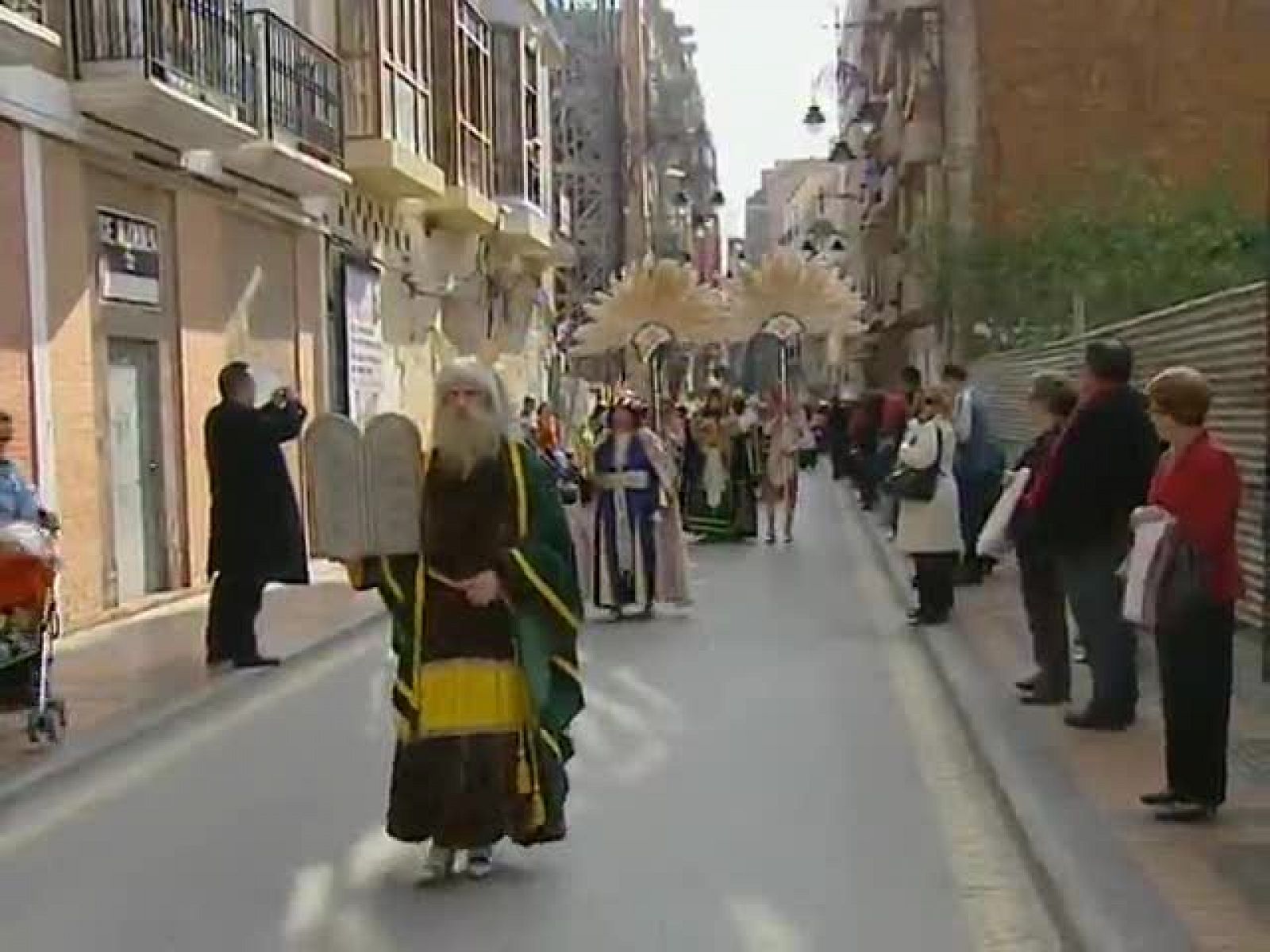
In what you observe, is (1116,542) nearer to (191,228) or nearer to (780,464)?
(191,228)

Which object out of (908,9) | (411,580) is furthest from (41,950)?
(908,9)

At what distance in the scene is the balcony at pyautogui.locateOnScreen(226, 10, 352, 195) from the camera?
19469 millimetres

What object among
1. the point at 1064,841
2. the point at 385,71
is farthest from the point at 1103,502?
the point at 385,71

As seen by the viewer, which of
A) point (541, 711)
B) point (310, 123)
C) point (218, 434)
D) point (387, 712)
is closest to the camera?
point (541, 711)

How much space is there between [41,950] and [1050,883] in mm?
3252

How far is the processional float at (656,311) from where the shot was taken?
2833 centimetres

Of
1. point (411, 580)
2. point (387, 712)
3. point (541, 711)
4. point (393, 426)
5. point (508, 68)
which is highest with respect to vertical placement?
point (508, 68)

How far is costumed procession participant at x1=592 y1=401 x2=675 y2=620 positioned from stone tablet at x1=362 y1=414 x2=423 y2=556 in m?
8.38

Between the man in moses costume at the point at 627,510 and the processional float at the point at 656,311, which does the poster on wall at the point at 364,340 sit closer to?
the processional float at the point at 656,311

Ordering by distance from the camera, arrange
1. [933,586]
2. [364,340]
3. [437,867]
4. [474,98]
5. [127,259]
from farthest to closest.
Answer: [474,98] < [364,340] < [127,259] < [933,586] < [437,867]

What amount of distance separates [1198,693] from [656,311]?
21.7 metres

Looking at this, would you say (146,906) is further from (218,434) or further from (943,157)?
(943,157)

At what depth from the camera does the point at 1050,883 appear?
6430 millimetres

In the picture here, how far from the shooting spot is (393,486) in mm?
6668
